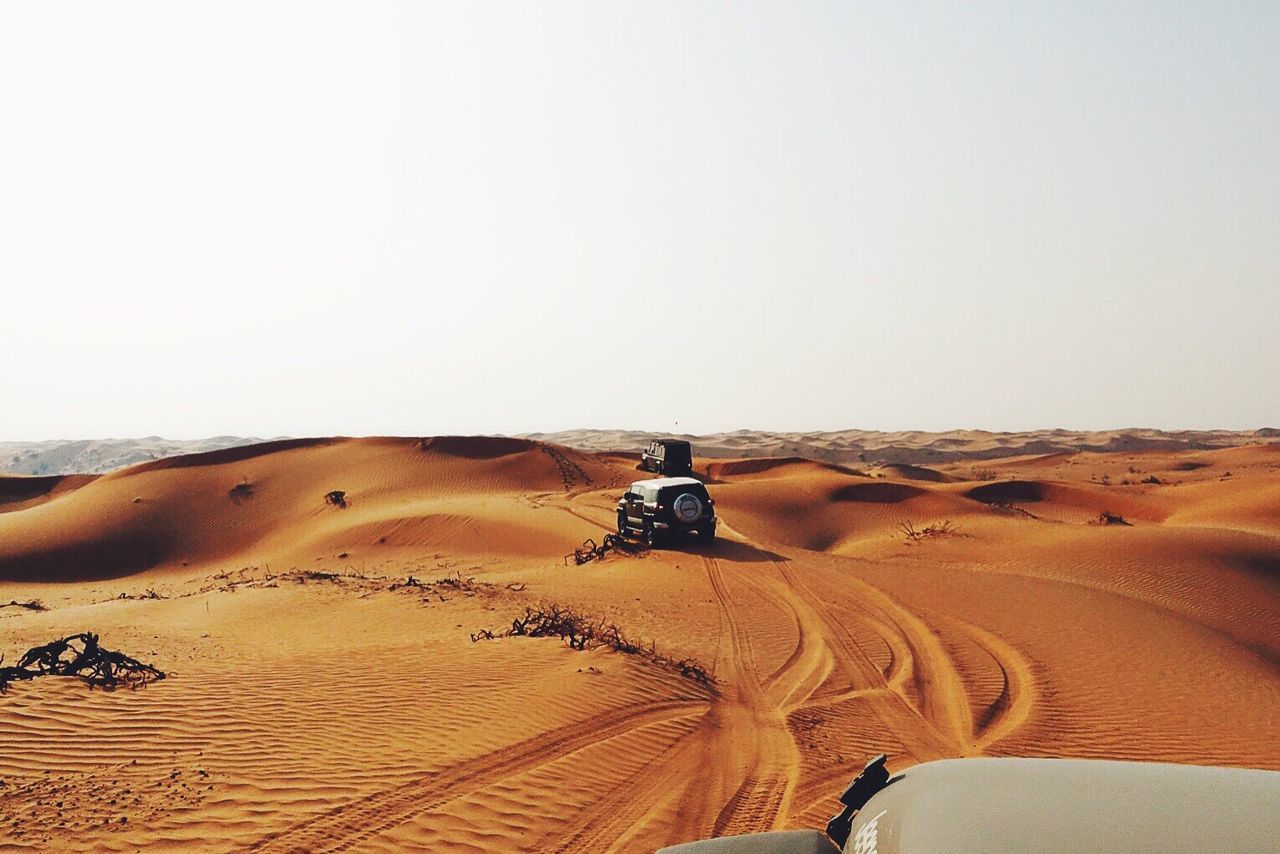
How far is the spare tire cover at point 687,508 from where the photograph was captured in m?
20.3

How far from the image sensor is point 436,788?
6.36m

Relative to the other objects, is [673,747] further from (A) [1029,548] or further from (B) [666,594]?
(A) [1029,548]

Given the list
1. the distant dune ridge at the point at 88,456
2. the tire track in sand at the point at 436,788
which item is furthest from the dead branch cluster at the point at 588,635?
the distant dune ridge at the point at 88,456

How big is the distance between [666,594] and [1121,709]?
25.8 feet

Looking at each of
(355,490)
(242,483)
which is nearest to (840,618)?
(355,490)

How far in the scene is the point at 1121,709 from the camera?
32.6ft

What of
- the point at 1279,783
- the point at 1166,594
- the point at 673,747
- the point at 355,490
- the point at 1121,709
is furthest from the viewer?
the point at 355,490

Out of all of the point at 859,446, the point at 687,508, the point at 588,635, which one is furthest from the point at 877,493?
the point at 859,446

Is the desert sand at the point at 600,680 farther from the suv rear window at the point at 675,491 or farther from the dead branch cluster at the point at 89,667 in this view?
the suv rear window at the point at 675,491

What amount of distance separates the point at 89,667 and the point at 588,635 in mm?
5829

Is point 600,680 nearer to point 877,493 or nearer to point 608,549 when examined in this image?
point 608,549

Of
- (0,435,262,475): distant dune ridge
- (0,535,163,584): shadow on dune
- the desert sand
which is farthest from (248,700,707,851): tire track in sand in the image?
(0,435,262,475): distant dune ridge

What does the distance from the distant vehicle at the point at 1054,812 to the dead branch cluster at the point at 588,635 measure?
698cm

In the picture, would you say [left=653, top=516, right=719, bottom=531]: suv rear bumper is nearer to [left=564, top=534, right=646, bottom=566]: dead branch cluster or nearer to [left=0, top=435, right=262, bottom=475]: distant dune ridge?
[left=564, top=534, right=646, bottom=566]: dead branch cluster
